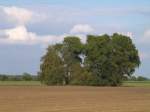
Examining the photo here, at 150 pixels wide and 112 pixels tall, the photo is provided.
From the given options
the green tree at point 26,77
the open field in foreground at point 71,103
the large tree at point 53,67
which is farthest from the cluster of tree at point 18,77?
the open field in foreground at point 71,103

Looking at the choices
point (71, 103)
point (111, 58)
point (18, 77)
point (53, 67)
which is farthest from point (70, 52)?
point (71, 103)

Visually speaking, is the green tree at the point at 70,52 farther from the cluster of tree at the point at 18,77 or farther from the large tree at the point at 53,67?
the cluster of tree at the point at 18,77

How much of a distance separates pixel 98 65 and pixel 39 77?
15.1 m

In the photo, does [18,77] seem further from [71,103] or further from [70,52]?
[71,103]

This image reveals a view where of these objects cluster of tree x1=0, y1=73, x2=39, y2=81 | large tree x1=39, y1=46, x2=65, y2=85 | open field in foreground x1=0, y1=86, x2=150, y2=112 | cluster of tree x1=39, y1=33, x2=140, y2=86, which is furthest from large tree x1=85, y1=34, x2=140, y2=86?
cluster of tree x1=0, y1=73, x2=39, y2=81

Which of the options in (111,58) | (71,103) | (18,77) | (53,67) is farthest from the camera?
(18,77)

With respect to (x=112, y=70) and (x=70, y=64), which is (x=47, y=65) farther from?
(x=112, y=70)

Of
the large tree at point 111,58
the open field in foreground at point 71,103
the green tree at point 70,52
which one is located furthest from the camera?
the green tree at point 70,52

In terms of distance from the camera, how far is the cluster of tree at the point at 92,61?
104312 millimetres

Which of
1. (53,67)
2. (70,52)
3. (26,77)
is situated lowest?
(53,67)

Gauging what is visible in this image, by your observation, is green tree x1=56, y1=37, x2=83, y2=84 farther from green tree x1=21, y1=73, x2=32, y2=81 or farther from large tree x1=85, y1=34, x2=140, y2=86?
green tree x1=21, y1=73, x2=32, y2=81

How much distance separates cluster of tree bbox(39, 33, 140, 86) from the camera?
4107 inches

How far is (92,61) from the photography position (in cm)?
10494

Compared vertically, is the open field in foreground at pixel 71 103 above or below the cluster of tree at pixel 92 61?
below
